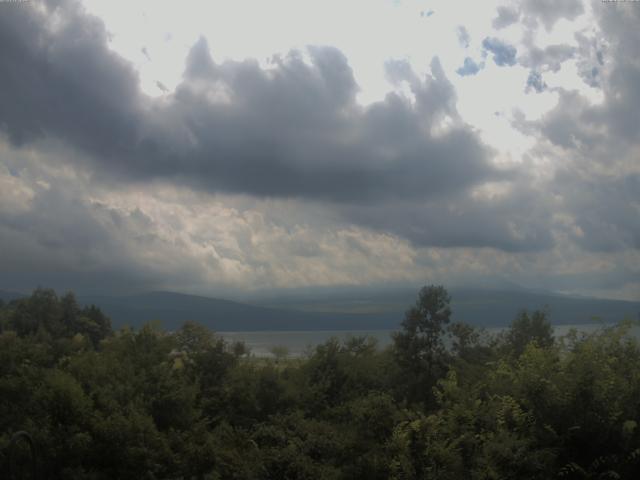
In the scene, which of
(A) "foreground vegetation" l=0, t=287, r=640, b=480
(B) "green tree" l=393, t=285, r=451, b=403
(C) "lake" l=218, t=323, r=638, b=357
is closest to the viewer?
(A) "foreground vegetation" l=0, t=287, r=640, b=480

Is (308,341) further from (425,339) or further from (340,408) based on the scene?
(340,408)

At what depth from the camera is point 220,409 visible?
969 inches

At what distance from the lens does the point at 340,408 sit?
22000 millimetres

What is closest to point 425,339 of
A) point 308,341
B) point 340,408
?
point 340,408

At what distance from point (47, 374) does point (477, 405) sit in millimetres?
13977

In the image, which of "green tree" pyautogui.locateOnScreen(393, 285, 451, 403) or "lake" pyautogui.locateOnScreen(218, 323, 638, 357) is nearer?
"green tree" pyautogui.locateOnScreen(393, 285, 451, 403)

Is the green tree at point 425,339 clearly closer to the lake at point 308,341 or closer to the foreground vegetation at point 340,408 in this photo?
the foreground vegetation at point 340,408

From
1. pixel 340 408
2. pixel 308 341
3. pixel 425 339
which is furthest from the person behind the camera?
pixel 308 341

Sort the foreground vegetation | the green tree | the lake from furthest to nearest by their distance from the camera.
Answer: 1. the lake
2. the green tree
3. the foreground vegetation

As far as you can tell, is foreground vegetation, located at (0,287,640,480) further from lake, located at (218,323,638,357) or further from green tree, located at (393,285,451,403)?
lake, located at (218,323,638,357)

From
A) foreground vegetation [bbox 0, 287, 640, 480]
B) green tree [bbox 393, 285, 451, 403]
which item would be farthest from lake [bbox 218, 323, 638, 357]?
foreground vegetation [bbox 0, 287, 640, 480]

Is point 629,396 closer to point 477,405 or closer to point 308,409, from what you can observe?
point 477,405

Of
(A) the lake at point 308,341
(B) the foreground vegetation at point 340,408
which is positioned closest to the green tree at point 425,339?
(B) the foreground vegetation at point 340,408

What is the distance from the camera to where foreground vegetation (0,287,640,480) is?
12242 mm
